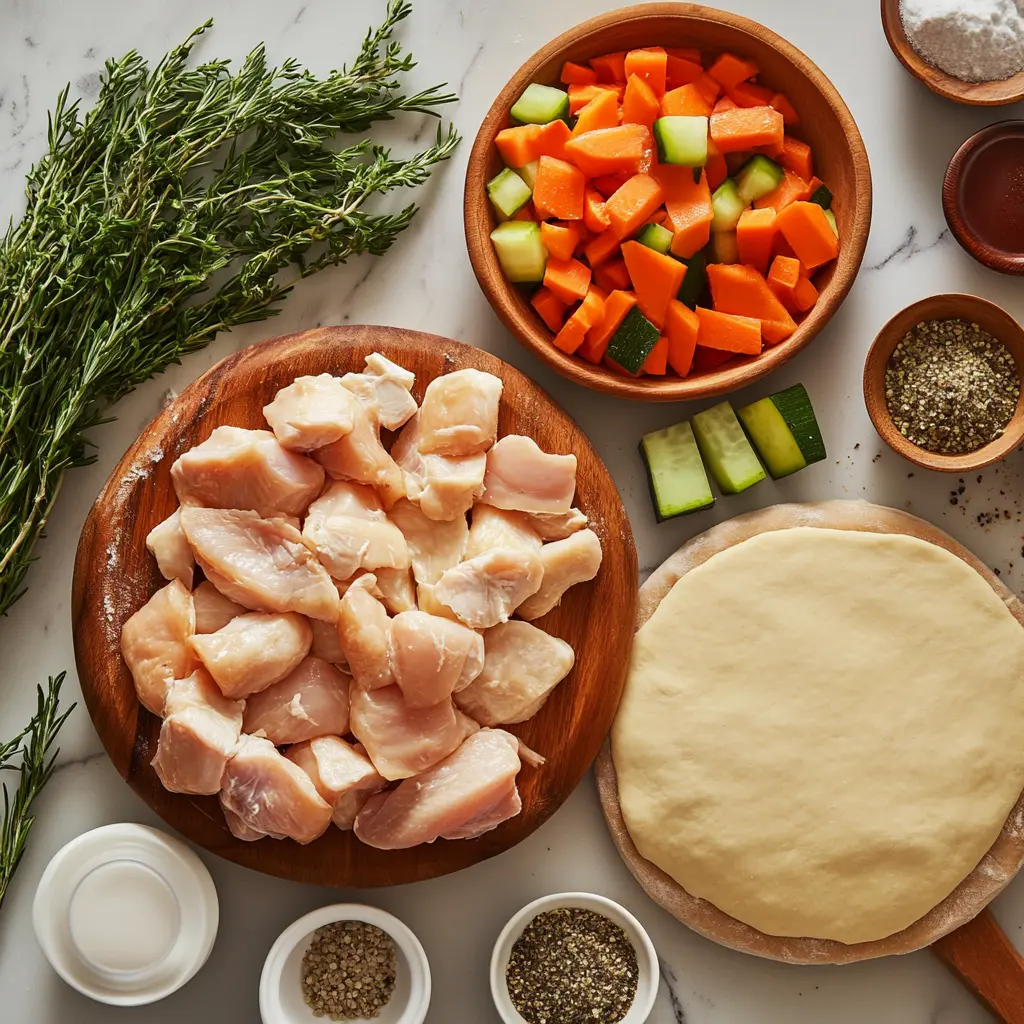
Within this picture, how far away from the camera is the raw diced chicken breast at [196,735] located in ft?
7.08

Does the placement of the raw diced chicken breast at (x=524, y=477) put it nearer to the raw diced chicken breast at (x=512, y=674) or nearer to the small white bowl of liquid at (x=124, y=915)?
the raw diced chicken breast at (x=512, y=674)

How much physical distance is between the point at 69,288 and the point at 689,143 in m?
1.51

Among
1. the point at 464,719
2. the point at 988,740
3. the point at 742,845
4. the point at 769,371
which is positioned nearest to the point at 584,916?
the point at 742,845

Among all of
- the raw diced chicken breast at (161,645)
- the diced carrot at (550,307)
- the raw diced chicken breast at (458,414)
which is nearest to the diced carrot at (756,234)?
the diced carrot at (550,307)

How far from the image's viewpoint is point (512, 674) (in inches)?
92.9

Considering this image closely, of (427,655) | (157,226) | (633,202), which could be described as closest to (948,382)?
(633,202)

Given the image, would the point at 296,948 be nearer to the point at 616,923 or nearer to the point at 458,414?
the point at 616,923

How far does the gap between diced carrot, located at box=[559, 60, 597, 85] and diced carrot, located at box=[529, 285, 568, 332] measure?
532 millimetres

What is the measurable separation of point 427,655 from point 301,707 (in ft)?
1.11

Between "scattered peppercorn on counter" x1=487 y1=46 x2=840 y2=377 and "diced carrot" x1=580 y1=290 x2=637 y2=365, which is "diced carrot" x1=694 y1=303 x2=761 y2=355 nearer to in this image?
"scattered peppercorn on counter" x1=487 y1=46 x2=840 y2=377

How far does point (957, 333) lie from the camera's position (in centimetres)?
254

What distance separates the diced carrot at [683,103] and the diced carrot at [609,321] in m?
0.46

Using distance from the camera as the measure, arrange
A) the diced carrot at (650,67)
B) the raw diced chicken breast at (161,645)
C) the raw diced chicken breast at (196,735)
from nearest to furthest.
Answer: the raw diced chicken breast at (196,735), the raw diced chicken breast at (161,645), the diced carrot at (650,67)

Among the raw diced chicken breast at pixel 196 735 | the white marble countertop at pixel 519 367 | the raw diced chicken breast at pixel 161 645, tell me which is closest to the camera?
the raw diced chicken breast at pixel 196 735
